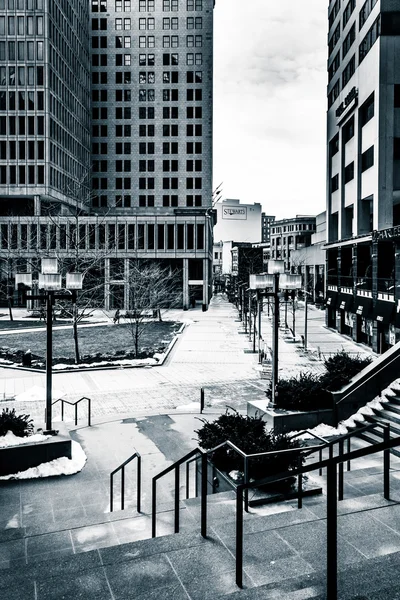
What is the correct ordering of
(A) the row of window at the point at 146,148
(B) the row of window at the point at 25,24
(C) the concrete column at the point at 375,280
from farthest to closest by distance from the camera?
(A) the row of window at the point at 146,148 < (B) the row of window at the point at 25,24 < (C) the concrete column at the point at 375,280

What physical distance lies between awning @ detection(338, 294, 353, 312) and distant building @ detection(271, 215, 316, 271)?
94.3 metres

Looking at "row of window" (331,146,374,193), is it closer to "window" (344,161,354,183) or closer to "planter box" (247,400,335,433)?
"window" (344,161,354,183)

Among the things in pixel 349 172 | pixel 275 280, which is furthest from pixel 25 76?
pixel 275 280

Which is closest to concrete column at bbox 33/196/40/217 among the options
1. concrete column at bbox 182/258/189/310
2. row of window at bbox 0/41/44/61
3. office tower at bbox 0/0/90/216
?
office tower at bbox 0/0/90/216

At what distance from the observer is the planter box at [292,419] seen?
14320mm

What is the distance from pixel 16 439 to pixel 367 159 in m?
35.1

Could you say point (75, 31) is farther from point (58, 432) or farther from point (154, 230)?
point (58, 432)

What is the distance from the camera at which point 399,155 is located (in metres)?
36.5

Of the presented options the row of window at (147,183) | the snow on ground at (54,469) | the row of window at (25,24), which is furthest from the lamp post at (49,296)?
the row of window at (147,183)

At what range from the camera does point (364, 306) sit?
117 ft

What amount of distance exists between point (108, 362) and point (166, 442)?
13624 millimetres

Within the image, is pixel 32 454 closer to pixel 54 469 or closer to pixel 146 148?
pixel 54 469

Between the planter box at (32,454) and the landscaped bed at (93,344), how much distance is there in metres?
14.9

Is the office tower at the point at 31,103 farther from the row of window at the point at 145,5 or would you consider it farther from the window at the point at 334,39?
the window at the point at 334,39
